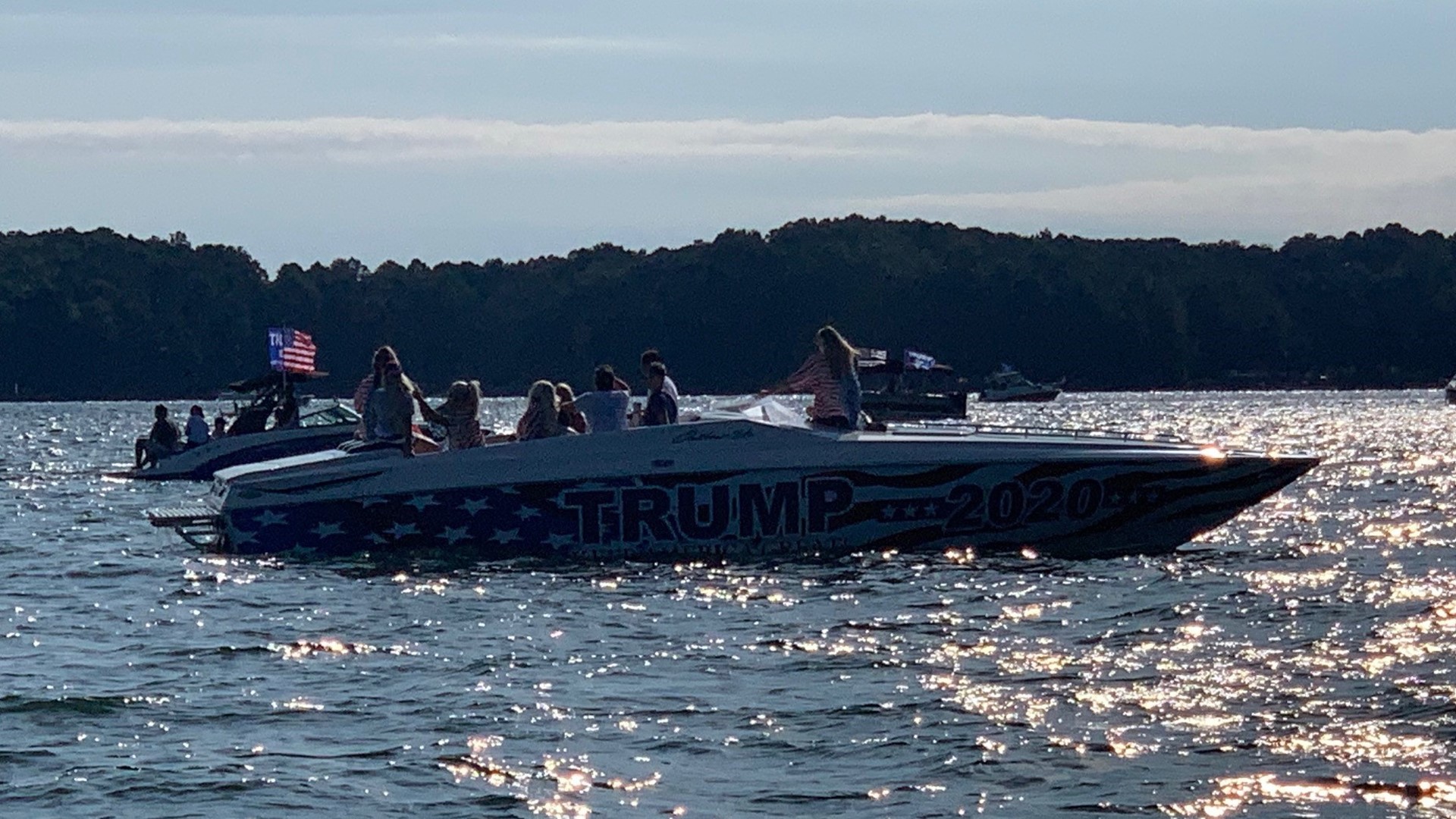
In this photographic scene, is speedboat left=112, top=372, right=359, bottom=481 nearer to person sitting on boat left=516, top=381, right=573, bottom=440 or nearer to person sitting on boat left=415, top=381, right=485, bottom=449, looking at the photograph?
→ person sitting on boat left=415, top=381, right=485, bottom=449

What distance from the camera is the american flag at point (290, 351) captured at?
1421 inches

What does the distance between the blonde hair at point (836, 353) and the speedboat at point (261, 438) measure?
16975 millimetres

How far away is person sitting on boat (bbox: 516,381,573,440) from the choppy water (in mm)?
1351

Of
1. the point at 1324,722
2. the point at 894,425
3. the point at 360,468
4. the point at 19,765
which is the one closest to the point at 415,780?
the point at 19,765

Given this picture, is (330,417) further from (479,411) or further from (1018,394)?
(1018,394)

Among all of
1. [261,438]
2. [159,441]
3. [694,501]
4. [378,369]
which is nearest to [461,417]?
[378,369]

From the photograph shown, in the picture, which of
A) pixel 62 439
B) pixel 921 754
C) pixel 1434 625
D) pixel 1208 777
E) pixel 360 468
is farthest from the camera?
pixel 62 439

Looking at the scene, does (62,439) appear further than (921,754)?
Yes

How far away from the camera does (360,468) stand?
56.7 feet

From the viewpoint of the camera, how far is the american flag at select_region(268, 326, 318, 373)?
118 feet

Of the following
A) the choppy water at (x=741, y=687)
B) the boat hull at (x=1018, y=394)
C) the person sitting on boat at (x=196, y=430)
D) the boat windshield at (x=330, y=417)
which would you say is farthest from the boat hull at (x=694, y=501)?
the boat hull at (x=1018, y=394)

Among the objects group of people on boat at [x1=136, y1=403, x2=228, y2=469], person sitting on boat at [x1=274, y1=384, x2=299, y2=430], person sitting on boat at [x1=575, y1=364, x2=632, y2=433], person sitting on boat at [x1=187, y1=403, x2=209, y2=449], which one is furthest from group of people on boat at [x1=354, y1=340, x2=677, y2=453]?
person sitting on boat at [x1=187, y1=403, x2=209, y2=449]

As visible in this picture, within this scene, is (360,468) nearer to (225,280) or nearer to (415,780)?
(415,780)

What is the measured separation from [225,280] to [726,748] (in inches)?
7027
